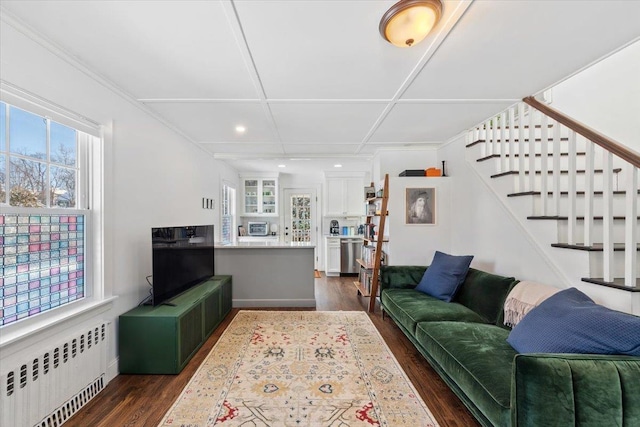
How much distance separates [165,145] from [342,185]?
4120 mm

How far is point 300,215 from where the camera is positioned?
692 centimetres

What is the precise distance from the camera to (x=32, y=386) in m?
1.59

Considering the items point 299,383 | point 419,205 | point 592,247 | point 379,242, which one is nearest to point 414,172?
point 419,205

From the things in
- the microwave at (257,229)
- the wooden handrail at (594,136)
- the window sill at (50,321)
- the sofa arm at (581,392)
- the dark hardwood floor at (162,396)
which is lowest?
the dark hardwood floor at (162,396)

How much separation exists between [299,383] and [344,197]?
473 centimetres

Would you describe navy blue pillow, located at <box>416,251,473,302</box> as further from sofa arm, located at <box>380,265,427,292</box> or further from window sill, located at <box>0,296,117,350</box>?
window sill, located at <box>0,296,117,350</box>

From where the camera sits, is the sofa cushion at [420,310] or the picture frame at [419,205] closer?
the sofa cushion at [420,310]

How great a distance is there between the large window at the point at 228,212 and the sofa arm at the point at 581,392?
16.3 feet

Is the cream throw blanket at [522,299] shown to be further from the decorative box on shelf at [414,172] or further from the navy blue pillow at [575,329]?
the decorative box on shelf at [414,172]

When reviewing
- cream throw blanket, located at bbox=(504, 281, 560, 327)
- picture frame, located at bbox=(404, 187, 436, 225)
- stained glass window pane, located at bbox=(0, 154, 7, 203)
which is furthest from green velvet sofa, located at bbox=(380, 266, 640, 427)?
stained glass window pane, located at bbox=(0, 154, 7, 203)

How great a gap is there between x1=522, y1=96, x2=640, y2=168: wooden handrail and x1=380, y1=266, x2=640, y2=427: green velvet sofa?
1143mm

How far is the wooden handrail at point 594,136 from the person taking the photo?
1.65 m

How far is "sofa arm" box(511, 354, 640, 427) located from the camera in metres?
1.22

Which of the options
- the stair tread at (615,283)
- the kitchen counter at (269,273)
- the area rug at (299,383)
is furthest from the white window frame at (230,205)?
the stair tread at (615,283)
